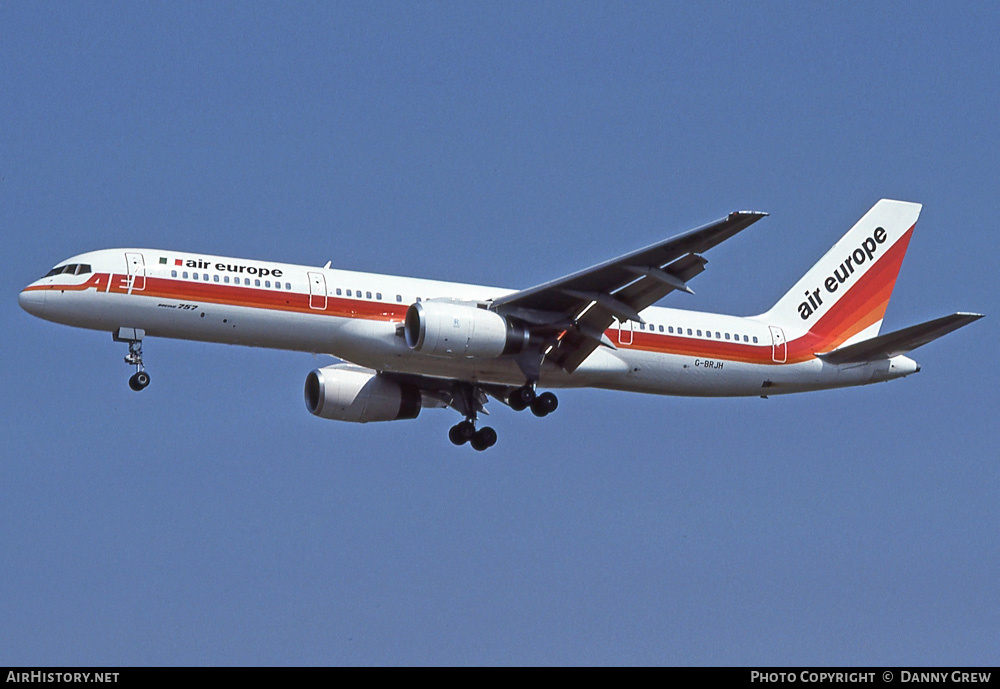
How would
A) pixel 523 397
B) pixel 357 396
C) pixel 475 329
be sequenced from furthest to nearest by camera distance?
pixel 357 396, pixel 523 397, pixel 475 329

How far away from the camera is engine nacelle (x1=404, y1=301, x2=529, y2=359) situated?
41.6m

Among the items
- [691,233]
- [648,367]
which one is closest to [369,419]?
[648,367]

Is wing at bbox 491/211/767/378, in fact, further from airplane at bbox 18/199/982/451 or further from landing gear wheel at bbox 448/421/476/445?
landing gear wheel at bbox 448/421/476/445

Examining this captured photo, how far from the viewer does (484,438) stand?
157 ft

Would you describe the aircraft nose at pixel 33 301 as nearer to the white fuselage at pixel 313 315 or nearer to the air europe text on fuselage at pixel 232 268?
the white fuselage at pixel 313 315

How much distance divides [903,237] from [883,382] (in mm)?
6257

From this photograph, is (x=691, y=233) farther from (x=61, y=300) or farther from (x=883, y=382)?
(x=61, y=300)

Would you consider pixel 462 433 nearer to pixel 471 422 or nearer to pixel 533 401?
pixel 471 422

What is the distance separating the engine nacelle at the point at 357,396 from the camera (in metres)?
47.8

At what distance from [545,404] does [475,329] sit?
404 centimetres

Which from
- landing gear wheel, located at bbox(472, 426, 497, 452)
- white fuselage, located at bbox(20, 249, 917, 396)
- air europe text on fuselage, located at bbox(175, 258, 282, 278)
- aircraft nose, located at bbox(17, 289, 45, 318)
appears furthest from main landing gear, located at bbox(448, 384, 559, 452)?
aircraft nose, located at bbox(17, 289, 45, 318)

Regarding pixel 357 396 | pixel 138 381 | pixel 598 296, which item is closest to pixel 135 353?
pixel 138 381
